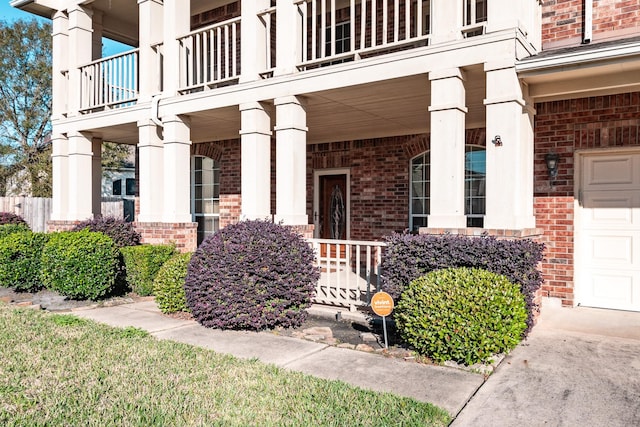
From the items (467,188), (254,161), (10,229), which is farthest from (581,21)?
(10,229)

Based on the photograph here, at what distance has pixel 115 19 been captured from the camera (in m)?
11.5

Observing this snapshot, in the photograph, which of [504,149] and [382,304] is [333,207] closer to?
[504,149]

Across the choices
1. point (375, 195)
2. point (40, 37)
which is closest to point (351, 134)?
point (375, 195)

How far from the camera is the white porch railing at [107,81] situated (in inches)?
404

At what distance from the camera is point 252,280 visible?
605 centimetres

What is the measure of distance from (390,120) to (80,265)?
19.0ft

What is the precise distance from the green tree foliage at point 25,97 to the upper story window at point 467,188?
21.2 m

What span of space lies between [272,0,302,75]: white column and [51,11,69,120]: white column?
6212mm

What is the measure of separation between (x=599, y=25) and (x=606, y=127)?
138 cm

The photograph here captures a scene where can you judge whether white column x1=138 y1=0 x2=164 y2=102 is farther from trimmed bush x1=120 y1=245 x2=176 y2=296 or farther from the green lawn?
the green lawn

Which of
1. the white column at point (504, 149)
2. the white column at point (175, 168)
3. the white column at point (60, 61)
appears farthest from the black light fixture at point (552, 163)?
the white column at point (60, 61)

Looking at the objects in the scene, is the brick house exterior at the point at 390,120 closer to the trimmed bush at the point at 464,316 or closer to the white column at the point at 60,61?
the white column at the point at 60,61

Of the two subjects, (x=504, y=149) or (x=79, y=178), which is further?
(x=79, y=178)

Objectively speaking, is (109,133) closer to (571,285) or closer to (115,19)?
(115,19)
